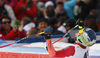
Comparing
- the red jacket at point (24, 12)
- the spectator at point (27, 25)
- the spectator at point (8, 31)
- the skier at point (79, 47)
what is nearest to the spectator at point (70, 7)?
the red jacket at point (24, 12)

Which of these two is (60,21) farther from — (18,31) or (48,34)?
(48,34)

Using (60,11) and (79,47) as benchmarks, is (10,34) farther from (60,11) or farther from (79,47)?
(60,11)

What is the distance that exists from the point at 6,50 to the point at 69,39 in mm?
1149

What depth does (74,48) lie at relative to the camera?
2.52 metres

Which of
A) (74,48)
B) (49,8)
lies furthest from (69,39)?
(49,8)

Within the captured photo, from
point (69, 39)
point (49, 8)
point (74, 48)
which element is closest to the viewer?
point (74, 48)

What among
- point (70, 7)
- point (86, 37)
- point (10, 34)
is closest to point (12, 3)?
point (70, 7)

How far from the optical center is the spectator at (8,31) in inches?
165

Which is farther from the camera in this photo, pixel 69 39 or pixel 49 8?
pixel 49 8

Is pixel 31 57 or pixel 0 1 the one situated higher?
pixel 0 1

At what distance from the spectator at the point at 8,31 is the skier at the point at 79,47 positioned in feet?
5.92

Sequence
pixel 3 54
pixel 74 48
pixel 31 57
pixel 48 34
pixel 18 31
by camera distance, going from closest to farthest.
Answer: pixel 48 34 < pixel 74 48 < pixel 31 57 < pixel 3 54 < pixel 18 31

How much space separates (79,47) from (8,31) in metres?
2.22

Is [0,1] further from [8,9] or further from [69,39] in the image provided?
[69,39]
